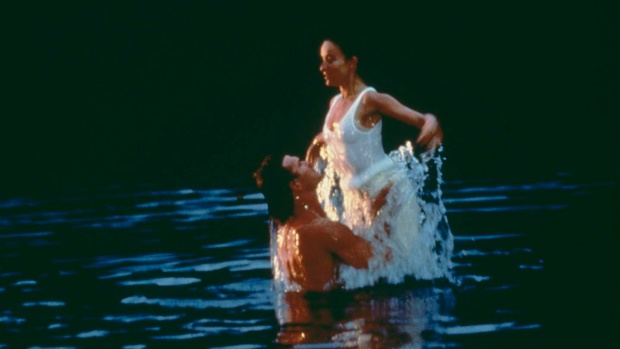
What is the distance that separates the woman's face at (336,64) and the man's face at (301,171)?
70 centimetres

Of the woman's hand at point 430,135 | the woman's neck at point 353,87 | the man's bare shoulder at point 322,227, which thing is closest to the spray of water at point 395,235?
the man's bare shoulder at point 322,227

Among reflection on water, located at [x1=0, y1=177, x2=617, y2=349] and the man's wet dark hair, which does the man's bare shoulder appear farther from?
reflection on water, located at [x1=0, y1=177, x2=617, y2=349]

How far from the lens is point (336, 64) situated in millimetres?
8961

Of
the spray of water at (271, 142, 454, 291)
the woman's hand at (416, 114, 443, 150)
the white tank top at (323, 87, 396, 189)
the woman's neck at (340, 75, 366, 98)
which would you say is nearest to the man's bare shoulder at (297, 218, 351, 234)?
the spray of water at (271, 142, 454, 291)

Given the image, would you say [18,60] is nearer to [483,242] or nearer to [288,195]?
[483,242]

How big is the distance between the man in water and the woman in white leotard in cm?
16

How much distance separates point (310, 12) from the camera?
20969 millimetres

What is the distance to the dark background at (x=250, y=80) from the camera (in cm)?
2147

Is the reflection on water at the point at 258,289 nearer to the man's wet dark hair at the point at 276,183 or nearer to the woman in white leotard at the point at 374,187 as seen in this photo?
the woman in white leotard at the point at 374,187

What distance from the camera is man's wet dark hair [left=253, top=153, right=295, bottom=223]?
331 inches

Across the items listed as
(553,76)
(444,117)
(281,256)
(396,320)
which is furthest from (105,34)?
(396,320)

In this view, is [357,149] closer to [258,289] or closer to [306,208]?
[306,208]

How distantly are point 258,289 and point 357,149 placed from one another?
114 cm

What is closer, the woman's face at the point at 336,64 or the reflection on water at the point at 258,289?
the reflection on water at the point at 258,289
